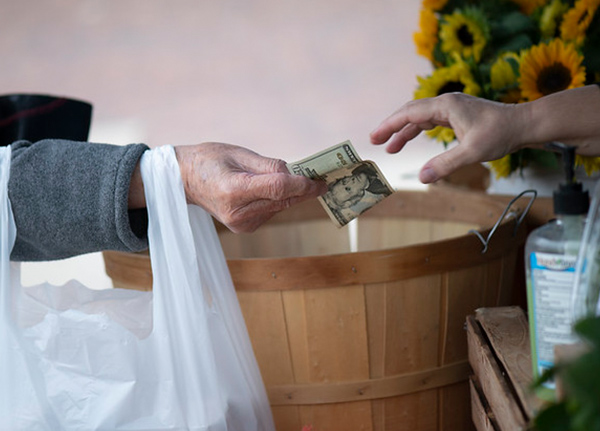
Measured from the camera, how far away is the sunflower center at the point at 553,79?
1705mm

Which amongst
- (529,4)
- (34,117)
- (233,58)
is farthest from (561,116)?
(233,58)

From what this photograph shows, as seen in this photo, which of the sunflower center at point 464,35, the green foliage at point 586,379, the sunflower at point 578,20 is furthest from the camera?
the sunflower center at point 464,35

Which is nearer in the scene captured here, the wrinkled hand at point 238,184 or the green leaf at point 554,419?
the green leaf at point 554,419

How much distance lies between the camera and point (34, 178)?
4.41ft

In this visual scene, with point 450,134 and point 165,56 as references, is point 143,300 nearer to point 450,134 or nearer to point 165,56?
point 450,134

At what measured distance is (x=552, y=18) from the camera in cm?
193

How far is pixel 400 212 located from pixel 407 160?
3.32 m

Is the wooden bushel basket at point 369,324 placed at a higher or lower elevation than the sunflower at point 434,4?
lower

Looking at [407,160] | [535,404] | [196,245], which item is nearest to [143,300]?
[196,245]

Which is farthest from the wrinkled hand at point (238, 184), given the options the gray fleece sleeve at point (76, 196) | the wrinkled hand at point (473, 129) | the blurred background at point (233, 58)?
the blurred background at point (233, 58)

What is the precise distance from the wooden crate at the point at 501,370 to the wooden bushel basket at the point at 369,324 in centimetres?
21

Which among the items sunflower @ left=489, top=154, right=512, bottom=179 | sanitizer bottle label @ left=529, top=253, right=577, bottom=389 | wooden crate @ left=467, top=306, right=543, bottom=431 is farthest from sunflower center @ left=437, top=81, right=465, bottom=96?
sanitizer bottle label @ left=529, top=253, right=577, bottom=389

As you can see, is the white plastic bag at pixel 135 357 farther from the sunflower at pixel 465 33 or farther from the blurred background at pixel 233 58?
the blurred background at pixel 233 58

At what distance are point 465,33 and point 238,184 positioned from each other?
114 cm
